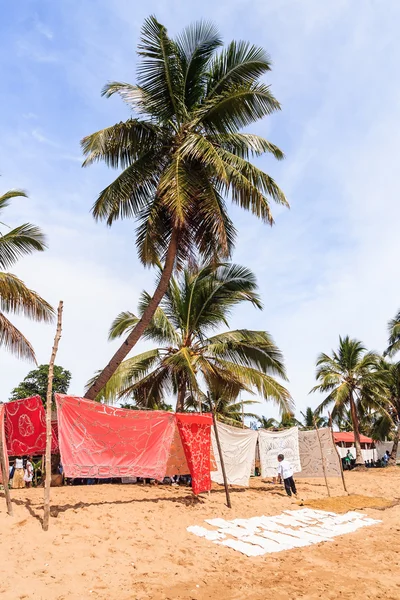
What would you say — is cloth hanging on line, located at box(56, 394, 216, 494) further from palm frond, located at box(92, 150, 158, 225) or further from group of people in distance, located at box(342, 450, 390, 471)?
group of people in distance, located at box(342, 450, 390, 471)

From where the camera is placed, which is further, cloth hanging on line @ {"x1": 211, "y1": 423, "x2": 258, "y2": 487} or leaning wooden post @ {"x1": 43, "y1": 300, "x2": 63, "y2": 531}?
cloth hanging on line @ {"x1": 211, "y1": 423, "x2": 258, "y2": 487}

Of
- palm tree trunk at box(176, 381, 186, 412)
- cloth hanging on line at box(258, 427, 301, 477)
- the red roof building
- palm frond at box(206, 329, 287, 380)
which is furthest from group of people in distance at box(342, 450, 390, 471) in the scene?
palm tree trunk at box(176, 381, 186, 412)

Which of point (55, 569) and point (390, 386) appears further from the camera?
point (390, 386)

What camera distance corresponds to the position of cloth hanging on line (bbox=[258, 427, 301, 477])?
13664 millimetres

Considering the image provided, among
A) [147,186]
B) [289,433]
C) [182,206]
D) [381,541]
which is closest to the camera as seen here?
[381,541]

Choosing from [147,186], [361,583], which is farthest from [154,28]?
[361,583]

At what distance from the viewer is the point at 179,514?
876 centimetres

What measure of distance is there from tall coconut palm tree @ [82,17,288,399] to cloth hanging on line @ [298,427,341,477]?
7.51 metres

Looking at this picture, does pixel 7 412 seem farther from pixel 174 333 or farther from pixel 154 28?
pixel 154 28

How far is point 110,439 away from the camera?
336 inches

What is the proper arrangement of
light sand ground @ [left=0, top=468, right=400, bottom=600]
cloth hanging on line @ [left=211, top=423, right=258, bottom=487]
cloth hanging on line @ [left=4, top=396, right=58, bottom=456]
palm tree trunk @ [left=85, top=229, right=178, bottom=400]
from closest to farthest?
light sand ground @ [left=0, top=468, right=400, bottom=600] → cloth hanging on line @ [left=4, top=396, right=58, bottom=456] → palm tree trunk @ [left=85, top=229, right=178, bottom=400] → cloth hanging on line @ [left=211, top=423, right=258, bottom=487]

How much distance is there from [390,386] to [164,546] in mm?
27771

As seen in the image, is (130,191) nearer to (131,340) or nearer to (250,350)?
(131,340)

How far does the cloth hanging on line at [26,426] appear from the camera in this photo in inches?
357
